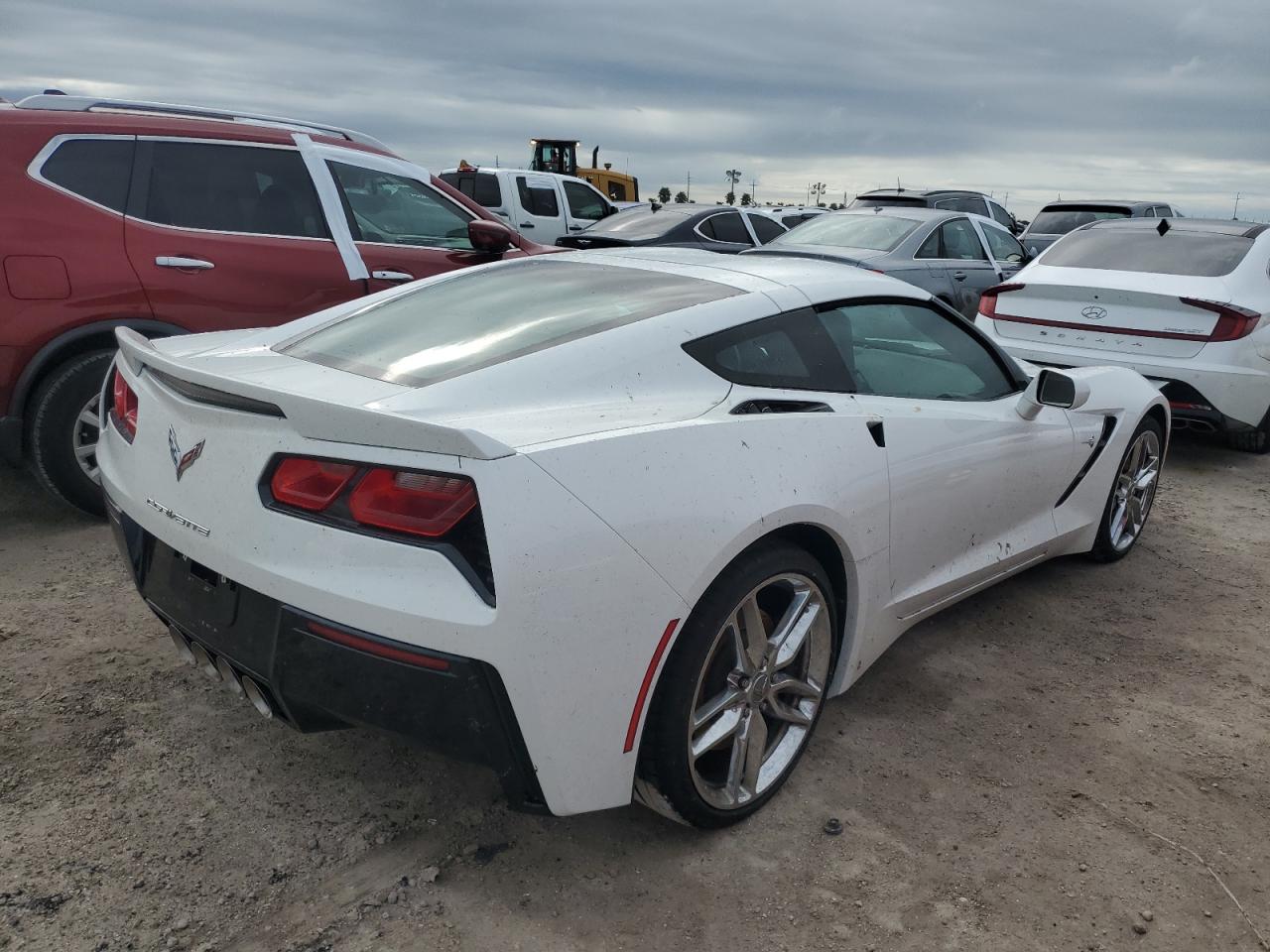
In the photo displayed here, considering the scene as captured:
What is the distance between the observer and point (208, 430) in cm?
217

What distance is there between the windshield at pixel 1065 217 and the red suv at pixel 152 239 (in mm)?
10569

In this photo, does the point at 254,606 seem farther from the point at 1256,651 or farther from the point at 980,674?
the point at 1256,651

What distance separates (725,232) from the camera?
37.9 ft

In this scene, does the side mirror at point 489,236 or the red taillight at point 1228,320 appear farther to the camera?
the red taillight at point 1228,320

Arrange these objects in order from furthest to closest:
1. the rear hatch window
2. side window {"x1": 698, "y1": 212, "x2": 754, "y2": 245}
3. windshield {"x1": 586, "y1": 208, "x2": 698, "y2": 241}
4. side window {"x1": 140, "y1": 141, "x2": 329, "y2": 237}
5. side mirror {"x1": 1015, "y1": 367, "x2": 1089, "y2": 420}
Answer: side window {"x1": 698, "y1": 212, "x2": 754, "y2": 245}, windshield {"x1": 586, "y1": 208, "x2": 698, "y2": 241}, the rear hatch window, side window {"x1": 140, "y1": 141, "x2": 329, "y2": 237}, side mirror {"x1": 1015, "y1": 367, "x2": 1089, "y2": 420}

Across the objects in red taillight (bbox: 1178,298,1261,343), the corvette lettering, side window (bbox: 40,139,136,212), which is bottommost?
red taillight (bbox: 1178,298,1261,343)

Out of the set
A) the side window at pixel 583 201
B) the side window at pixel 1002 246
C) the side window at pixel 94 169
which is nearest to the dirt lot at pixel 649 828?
the side window at pixel 94 169

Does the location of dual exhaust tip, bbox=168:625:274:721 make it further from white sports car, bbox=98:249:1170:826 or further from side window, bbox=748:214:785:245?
side window, bbox=748:214:785:245

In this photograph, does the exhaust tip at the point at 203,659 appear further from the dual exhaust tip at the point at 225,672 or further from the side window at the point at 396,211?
the side window at the point at 396,211

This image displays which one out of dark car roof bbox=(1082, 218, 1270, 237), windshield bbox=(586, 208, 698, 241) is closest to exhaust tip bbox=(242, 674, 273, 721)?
dark car roof bbox=(1082, 218, 1270, 237)

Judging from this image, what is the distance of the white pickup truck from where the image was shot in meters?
13.6

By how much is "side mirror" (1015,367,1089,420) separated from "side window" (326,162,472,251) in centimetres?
349

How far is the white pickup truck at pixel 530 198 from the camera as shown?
1359 cm

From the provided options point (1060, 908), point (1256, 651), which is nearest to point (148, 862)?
point (1060, 908)
